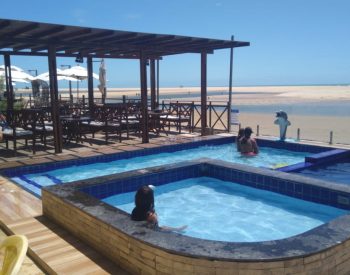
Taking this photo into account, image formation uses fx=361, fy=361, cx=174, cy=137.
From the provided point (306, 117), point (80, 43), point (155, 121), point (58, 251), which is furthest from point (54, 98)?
point (306, 117)

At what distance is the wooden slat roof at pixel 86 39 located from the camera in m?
7.97

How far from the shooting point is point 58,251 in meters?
4.00

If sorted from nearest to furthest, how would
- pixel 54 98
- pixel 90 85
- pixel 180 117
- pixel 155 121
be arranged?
pixel 54 98 < pixel 180 117 < pixel 155 121 < pixel 90 85

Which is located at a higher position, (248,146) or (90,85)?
(90,85)

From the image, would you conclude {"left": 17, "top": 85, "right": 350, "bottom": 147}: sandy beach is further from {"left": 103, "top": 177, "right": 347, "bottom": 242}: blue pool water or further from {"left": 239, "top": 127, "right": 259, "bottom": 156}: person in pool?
{"left": 103, "top": 177, "right": 347, "bottom": 242}: blue pool water

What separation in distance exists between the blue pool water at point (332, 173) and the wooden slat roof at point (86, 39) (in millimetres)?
4747

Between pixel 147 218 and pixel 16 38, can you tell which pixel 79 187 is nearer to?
pixel 147 218

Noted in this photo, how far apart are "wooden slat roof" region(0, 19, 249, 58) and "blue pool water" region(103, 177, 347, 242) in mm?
4131

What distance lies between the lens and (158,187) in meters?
6.99

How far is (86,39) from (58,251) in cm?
685

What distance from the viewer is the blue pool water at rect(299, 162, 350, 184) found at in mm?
A: 8062

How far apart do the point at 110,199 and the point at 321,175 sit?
487 cm

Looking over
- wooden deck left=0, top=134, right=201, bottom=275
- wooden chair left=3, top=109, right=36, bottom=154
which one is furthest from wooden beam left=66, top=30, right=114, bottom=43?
wooden deck left=0, top=134, right=201, bottom=275

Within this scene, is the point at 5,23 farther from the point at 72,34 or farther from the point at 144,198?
the point at 144,198
